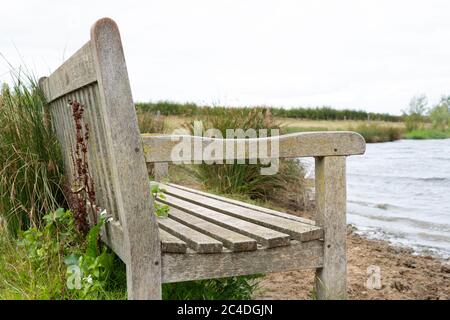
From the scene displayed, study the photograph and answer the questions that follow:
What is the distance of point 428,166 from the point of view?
12.7 meters

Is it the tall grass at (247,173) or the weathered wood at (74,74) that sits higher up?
the weathered wood at (74,74)

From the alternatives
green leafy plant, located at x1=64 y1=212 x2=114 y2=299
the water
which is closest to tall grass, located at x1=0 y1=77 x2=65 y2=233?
green leafy plant, located at x1=64 y1=212 x2=114 y2=299

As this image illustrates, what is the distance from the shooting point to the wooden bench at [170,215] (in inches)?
74.4

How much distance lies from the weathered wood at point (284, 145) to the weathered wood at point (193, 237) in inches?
12.4

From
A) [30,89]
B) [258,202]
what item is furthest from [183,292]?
[258,202]

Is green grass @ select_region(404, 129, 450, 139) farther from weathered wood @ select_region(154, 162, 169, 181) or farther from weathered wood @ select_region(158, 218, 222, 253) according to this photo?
weathered wood @ select_region(158, 218, 222, 253)

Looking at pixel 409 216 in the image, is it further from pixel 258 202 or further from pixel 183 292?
pixel 183 292

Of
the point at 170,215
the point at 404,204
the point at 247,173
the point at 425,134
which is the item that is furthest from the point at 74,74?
the point at 425,134

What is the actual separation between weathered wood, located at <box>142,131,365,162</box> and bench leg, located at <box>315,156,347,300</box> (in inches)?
2.7

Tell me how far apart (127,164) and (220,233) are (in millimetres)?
585

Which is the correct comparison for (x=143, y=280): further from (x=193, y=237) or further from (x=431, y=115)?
(x=431, y=115)

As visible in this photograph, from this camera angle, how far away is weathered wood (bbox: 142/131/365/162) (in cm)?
230

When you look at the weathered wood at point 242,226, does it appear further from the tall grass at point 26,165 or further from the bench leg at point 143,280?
the tall grass at point 26,165

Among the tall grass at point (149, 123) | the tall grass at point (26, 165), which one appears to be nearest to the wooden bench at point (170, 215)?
the tall grass at point (26, 165)
